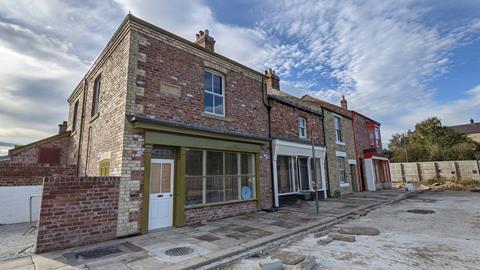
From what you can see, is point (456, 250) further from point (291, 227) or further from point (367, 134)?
point (367, 134)

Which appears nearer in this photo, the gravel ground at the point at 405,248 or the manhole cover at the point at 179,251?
the gravel ground at the point at 405,248

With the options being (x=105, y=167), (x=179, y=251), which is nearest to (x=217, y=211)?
(x=179, y=251)

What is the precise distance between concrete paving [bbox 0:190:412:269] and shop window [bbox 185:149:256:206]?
35.8 inches

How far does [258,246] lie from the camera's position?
5.71 meters

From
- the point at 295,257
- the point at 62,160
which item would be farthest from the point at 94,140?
the point at 295,257

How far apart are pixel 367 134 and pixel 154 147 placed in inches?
788

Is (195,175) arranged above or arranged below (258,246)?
above

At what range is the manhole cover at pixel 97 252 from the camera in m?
5.13

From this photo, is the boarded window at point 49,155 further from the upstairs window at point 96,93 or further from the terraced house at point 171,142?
the upstairs window at point 96,93

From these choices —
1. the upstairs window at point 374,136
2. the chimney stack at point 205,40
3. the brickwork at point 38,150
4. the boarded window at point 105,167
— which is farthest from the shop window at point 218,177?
the upstairs window at point 374,136

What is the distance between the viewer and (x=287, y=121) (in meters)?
13.0

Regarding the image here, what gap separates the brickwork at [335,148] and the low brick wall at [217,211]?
24.8 ft

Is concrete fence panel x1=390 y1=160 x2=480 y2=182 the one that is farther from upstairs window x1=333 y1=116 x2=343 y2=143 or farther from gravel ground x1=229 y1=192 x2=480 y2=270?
gravel ground x1=229 y1=192 x2=480 y2=270

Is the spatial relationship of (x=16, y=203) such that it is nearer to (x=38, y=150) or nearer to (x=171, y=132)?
(x=38, y=150)
